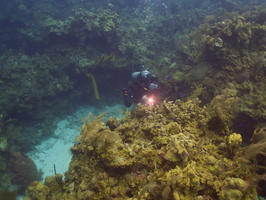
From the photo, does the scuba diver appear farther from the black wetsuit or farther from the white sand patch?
the white sand patch

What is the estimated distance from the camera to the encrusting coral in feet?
6.61

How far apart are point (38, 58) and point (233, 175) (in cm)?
1223

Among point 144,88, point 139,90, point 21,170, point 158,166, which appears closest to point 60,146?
point 21,170

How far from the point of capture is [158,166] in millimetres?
2441

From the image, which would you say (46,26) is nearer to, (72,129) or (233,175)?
(72,129)

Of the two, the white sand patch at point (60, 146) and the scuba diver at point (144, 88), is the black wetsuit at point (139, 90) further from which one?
the white sand patch at point (60, 146)

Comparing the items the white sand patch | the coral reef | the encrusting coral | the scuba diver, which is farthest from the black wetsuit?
the coral reef

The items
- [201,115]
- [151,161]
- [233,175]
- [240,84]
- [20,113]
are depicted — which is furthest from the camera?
[20,113]

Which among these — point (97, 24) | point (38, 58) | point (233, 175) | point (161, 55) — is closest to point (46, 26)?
point (38, 58)

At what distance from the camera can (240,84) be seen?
546cm

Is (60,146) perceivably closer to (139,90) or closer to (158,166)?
(139,90)

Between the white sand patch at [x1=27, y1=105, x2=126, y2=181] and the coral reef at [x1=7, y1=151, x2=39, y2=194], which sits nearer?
the coral reef at [x1=7, y1=151, x2=39, y2=194]

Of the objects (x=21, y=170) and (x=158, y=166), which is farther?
(x=21, y=170)

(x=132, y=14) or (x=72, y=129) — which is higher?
(x=132, y=14)
